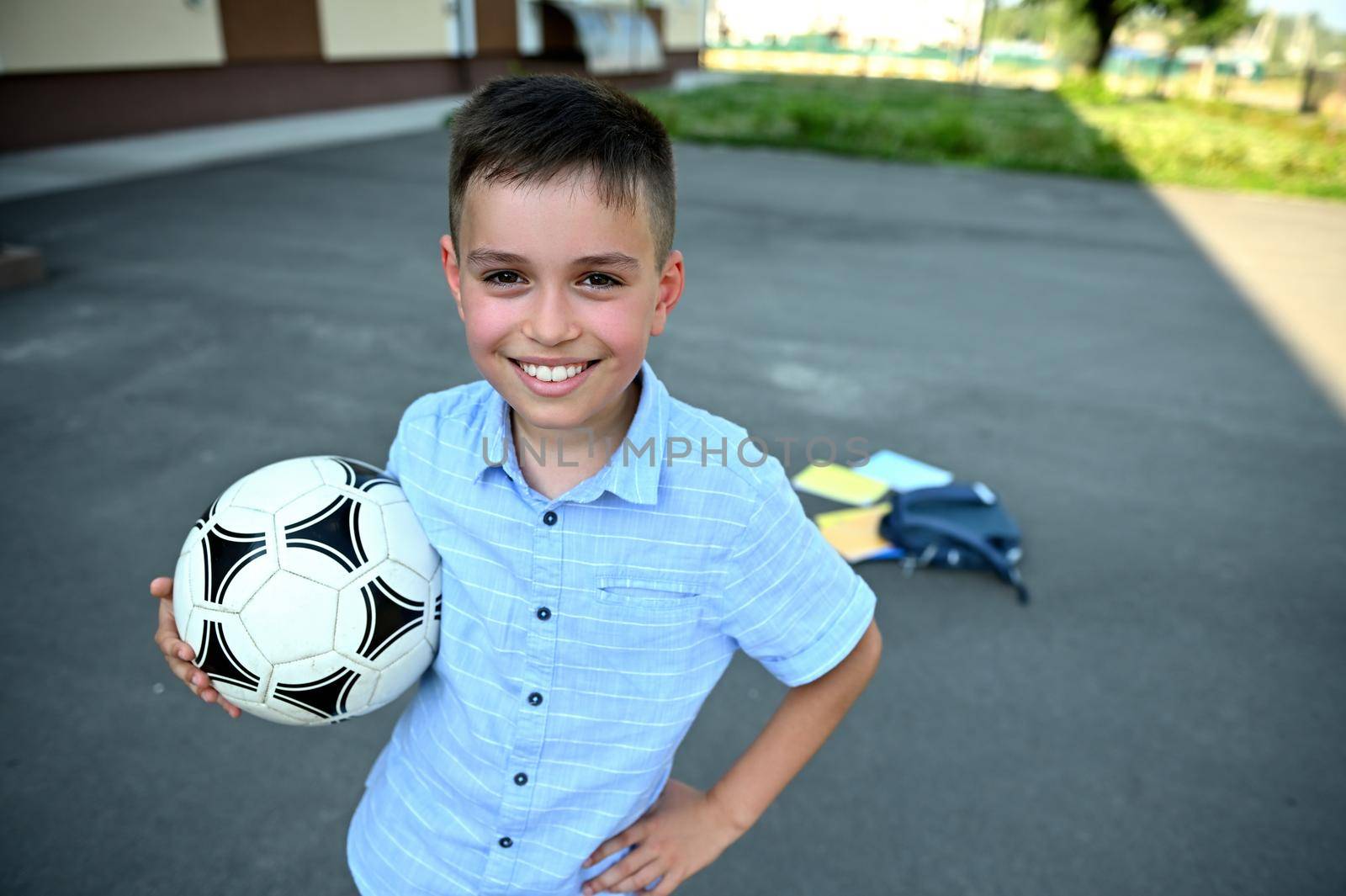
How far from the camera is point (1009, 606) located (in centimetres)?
343

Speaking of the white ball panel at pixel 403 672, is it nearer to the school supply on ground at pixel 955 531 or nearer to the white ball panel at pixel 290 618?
the white ball panel at pixel 290 618

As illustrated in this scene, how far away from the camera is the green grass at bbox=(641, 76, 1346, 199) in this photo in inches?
541

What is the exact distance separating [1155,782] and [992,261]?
21.8 ft

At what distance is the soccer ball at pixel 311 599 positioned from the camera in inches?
56.1

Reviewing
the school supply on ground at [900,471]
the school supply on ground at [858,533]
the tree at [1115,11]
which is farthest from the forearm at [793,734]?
the tree at [1115,11]

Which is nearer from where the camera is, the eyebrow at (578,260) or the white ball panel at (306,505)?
the eyebrow at (578,260)

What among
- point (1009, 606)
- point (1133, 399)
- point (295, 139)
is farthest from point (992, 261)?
point (295, 139)

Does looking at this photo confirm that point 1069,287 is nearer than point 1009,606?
No

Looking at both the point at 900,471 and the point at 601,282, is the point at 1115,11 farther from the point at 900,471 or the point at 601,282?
the point at 601,282

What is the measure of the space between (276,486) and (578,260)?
0.68 metres

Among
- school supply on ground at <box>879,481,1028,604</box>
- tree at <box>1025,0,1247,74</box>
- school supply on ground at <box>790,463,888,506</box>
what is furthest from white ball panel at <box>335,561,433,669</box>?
tree at <box>1025,0,1247,74</box>

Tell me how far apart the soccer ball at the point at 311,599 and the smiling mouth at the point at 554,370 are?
36cm

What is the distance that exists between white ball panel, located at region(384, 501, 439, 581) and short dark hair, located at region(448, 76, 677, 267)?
444mm

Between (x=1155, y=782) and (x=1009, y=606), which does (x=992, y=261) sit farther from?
(x=1155, y=782)
